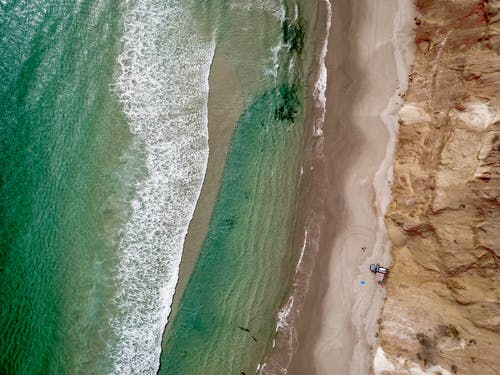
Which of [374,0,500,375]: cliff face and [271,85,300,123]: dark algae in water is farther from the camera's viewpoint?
[271,85,300,123]: dark algae in water

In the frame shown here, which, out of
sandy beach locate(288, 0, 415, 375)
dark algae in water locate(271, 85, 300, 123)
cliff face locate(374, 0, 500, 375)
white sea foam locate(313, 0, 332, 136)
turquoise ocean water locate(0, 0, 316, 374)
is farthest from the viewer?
white sea foam locate(313, 0, 332, 136)

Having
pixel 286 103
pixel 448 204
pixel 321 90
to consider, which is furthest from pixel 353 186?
pixel 286 103

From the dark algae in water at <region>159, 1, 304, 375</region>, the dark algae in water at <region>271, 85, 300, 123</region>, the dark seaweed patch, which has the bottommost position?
the dark algae in water at <region>159, 1, 304, 375</region>

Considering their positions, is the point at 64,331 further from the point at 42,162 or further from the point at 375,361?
the point at 375,361


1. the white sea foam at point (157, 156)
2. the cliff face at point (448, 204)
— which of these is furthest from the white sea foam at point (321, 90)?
the white sea foam at point (157, 156)

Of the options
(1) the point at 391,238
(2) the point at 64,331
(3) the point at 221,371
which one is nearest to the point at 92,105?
(2) the point at 64,331

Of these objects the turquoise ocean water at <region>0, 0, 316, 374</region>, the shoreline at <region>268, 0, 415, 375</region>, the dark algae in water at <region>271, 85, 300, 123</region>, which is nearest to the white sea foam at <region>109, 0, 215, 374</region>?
the turquoise ocean water at <region>0, 0, 316, 374</region>

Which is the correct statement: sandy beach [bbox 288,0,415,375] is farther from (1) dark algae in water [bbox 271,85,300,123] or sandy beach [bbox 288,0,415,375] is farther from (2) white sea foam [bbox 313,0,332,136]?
(1) dark algae in water [bbox 271,85,300,123]

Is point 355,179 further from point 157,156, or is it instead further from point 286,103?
point 157,156
